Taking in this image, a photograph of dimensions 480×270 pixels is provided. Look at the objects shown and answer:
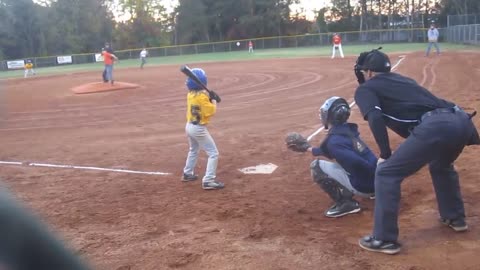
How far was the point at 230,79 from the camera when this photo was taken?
25.4 meters

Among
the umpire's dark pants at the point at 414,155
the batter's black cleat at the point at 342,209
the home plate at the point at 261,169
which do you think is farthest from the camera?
the home plate at the point at 261,169

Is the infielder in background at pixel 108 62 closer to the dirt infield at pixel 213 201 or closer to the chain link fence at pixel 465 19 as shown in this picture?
the dirt infield at pixel 213 201

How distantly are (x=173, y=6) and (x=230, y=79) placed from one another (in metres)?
66.9

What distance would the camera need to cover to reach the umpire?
4625 mm

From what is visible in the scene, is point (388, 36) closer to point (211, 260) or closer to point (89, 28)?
point (89, 28)

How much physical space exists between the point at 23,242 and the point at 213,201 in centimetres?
583

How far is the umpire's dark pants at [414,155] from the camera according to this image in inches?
181

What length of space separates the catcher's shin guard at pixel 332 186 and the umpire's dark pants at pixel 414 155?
1.12 metres

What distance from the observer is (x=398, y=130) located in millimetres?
5082

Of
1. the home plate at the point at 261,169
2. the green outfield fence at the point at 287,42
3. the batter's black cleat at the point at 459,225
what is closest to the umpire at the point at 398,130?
the batter's black cleat at the point at 459,225

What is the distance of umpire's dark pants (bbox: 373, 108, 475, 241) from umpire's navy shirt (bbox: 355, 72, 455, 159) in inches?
5.7

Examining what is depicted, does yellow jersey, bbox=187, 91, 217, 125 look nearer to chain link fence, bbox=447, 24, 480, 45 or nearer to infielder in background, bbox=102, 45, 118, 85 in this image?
infielder in background, bbox=102, 45, 118, 85

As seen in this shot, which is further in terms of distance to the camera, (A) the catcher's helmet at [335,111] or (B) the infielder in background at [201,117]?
(B) the infielder in background at [201,117]

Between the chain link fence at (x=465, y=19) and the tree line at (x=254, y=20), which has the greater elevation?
the tree line at (x=254, y=20)
